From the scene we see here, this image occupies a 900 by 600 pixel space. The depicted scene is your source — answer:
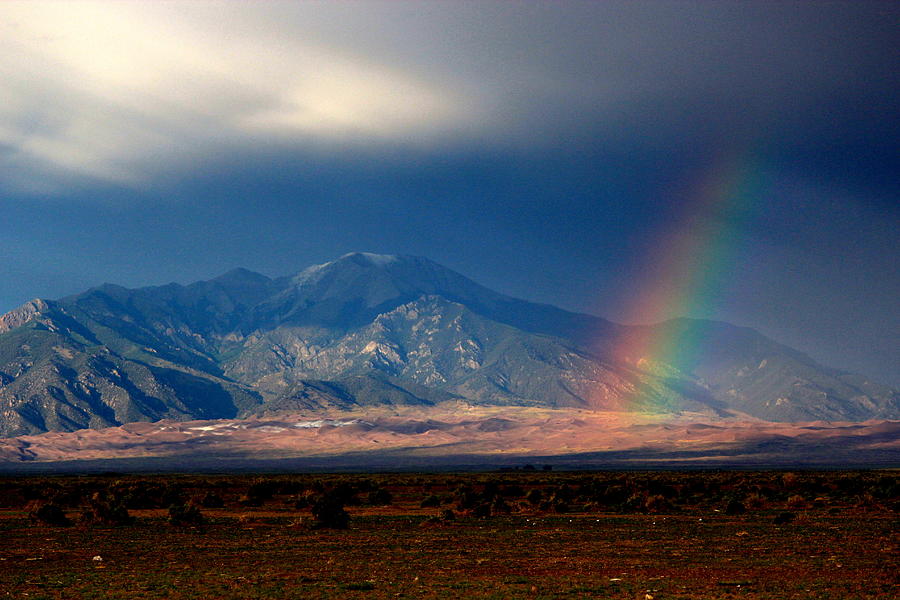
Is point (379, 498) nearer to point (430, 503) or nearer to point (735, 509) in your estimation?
point (430, 503)

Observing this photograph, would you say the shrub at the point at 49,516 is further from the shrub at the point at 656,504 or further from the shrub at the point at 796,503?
the shrub at the point at 796,503

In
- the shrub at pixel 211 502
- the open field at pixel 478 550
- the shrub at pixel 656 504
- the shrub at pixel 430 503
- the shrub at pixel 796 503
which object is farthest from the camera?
the shrub at pixel 211 502

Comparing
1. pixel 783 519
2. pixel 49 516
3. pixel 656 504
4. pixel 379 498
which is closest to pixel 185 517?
pixel 49 516

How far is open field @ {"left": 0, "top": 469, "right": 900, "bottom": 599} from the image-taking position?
32594mm

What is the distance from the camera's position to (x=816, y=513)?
67375mm

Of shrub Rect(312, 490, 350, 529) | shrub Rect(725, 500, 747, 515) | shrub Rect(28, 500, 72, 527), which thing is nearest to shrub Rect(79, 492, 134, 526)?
shrub Rect(28, 500, 72, 527)

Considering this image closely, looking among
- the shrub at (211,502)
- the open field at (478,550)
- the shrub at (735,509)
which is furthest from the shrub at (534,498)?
the shrub at (211,502)

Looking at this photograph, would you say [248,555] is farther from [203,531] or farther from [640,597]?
[640,597]

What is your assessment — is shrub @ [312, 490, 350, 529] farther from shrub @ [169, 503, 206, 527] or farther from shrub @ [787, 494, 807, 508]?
shrub @ [787, 494, 807, 508]

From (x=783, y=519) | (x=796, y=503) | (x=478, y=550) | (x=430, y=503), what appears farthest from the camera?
(x=430, y=503)

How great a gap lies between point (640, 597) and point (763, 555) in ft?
46.9

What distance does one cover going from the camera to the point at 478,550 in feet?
149

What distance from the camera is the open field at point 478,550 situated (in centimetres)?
3259

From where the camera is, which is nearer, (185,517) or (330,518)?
(330,518)
